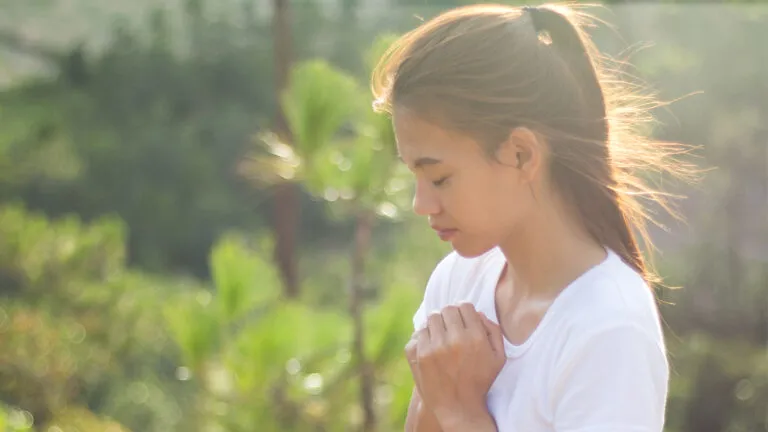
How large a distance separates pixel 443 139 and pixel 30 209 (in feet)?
11.4

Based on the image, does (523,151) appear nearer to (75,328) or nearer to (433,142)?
(433,142)

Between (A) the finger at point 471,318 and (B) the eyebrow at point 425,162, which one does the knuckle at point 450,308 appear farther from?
(B) the eyebrow at point 425,162

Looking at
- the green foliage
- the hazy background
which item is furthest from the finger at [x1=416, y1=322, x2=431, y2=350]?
the green foliage

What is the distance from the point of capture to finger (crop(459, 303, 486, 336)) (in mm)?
727

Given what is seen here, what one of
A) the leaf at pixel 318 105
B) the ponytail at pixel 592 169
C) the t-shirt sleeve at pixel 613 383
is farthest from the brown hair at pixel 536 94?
the leaf at pixel 318 105

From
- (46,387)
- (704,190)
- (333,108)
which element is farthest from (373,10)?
(333,108)

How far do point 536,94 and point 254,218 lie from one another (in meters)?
3.52

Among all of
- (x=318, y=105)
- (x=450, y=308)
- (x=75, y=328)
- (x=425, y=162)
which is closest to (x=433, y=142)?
(x=425, y=162)

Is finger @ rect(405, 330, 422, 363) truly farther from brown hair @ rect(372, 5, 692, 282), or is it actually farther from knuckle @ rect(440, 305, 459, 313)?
brown hair @ rect(372, 5, 692, 282)

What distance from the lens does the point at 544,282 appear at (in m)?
0.72

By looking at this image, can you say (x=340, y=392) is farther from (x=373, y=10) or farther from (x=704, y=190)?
(x=373, y=10)

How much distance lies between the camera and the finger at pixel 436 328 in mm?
742

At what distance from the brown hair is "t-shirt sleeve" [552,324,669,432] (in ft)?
0.34

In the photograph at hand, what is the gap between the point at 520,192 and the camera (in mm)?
706
